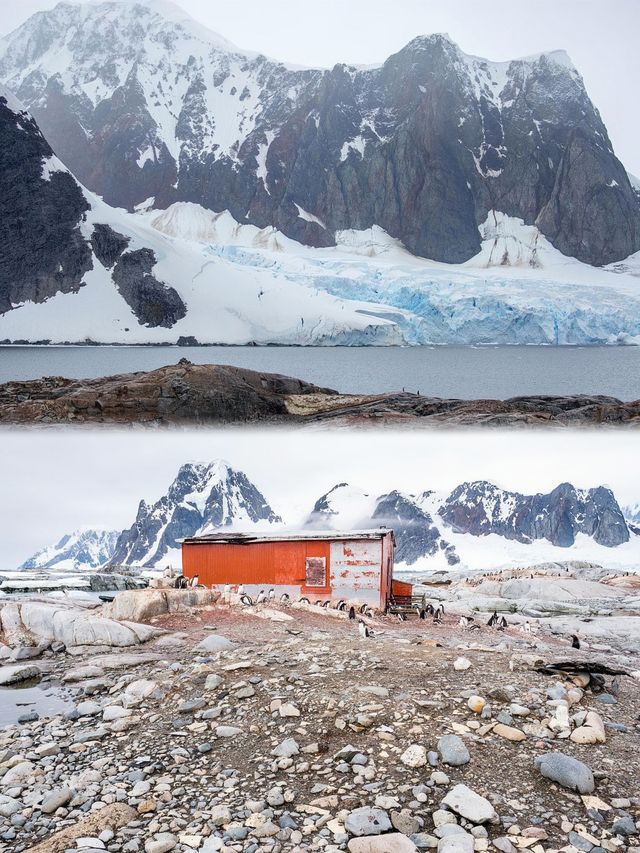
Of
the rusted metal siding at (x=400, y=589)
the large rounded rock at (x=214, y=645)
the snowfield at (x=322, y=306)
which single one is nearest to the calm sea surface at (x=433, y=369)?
the snowfield at (x=322, y=306)

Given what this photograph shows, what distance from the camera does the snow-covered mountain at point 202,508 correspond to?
638 inches

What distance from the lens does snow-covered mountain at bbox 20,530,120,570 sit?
78.3 ft

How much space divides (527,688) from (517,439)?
834 centimetres

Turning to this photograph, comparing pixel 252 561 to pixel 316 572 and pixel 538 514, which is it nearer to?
pixel 316 572

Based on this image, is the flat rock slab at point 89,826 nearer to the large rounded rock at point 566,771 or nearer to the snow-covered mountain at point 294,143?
the large rounded rock at point 566,771

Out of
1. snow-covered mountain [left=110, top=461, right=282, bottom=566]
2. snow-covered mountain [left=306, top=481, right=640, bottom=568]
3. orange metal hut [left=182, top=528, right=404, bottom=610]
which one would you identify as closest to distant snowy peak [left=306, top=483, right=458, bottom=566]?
snow-covered mountain [left=306, top=481, right=640, bottom=568]

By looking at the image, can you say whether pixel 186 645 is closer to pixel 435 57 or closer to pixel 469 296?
pixel 469 296

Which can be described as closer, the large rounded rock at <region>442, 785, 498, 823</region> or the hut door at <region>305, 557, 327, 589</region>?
the large rounded rock at <region>442, 785, 498, 823</region>

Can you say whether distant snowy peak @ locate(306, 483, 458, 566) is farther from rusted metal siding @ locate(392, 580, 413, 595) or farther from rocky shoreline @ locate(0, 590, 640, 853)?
rocky shoreline @ locate(0, 590, 640, 853)

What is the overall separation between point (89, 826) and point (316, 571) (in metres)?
10.8

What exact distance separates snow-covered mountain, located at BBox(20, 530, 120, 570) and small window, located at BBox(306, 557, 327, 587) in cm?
996

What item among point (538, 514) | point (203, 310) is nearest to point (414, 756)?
point (538, 514)

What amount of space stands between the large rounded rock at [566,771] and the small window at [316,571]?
402 inches

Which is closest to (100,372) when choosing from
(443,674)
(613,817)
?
(443,674)
